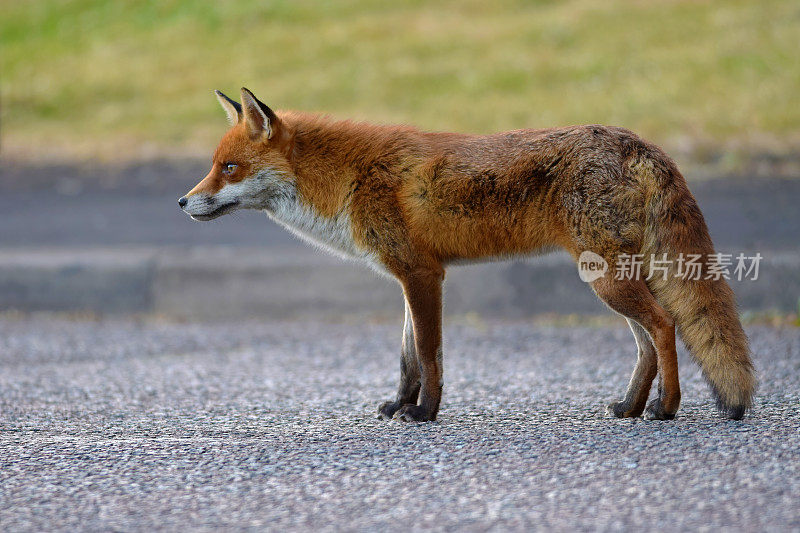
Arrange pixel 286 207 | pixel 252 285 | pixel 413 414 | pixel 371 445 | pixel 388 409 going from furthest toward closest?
pixel 252 285, pixel 286 207, pixel 388 409, pixel 413 414, pixel 371 445

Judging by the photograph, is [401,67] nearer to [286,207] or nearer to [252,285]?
[252,285]

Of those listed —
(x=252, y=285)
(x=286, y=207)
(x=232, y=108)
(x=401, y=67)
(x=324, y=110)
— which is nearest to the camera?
(x=286, y=207)

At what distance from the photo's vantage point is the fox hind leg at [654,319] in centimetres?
407

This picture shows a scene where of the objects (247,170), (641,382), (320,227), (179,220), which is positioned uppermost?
(247,170)

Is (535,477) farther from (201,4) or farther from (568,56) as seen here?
(201,4)

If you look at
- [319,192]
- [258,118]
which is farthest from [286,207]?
[258,118]

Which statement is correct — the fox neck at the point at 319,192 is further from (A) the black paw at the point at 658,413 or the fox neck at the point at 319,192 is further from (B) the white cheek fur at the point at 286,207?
(A) the black paw at the point at 658,413

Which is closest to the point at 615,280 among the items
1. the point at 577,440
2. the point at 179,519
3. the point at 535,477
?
the point at 577,440

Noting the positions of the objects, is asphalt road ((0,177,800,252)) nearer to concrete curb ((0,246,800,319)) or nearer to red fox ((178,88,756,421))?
concrete curb ((0,246,800,319))

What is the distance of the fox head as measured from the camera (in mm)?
4570

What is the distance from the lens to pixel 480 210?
14.1 feet

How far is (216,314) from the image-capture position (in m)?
7.32

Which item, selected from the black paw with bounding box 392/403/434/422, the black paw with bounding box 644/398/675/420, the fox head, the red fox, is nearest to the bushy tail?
the red fox

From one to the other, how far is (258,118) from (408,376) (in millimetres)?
1370
